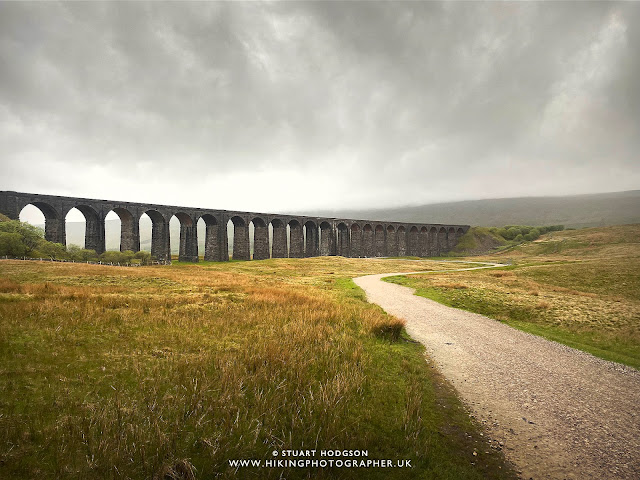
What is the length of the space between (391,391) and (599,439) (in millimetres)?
3178

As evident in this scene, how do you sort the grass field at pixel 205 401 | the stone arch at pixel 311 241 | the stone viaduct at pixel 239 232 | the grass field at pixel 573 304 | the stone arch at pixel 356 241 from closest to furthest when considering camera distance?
the grass field at pixel 205 401 → the grass field at pixel 573 304 → the stone viaduct at pixel 239 232 → the stone arch at pixel 311 241 → the stone arch at pixel 356 241

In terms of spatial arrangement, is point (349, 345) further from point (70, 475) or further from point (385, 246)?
point (385, 246)

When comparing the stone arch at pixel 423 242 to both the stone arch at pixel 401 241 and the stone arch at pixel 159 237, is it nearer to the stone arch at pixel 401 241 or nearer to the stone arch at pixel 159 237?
the stone arch at pixel 401 241

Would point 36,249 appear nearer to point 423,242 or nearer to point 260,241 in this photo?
point 260,241

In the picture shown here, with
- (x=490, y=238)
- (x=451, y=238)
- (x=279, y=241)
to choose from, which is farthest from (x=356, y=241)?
(x=490, y=238)

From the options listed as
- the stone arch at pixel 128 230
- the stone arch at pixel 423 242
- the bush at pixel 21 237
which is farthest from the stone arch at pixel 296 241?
the stone arch at pixel 423 242

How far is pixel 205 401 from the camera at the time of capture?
177 inches

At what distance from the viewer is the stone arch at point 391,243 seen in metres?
95.3

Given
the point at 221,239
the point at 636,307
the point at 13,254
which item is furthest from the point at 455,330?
the point at 221,239

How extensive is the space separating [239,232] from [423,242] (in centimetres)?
6962

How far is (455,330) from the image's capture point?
37.4 ft

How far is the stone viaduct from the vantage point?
141ft

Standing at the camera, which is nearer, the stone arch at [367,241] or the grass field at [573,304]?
the grass field at [573,304]

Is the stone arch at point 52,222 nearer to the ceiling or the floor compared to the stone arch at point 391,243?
nearer to the ceiling
